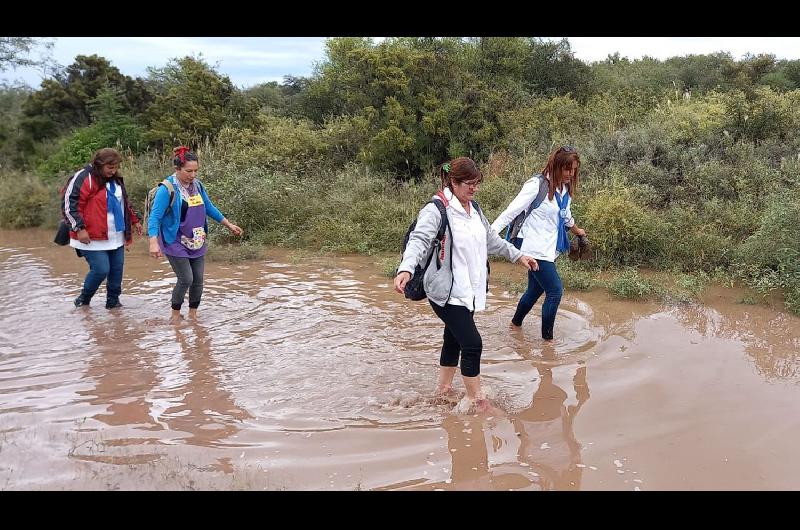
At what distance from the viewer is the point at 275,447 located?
387 cm

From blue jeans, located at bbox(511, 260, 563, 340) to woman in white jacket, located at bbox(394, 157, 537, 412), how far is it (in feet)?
4.44

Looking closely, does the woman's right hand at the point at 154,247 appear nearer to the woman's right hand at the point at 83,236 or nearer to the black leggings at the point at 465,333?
the woman's right hand at the point at 83,236

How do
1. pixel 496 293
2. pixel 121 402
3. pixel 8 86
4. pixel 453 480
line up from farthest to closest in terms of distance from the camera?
pixel 8 86
pixel 496 293
pixel 121 402
pixel 453 480

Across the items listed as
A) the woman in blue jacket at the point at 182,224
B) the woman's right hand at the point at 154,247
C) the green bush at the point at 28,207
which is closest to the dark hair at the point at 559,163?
the woman in blue jacket at the point at 182,224

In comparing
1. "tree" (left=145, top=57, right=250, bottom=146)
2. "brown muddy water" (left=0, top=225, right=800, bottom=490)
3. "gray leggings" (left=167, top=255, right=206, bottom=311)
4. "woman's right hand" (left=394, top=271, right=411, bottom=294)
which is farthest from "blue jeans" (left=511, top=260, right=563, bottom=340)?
"tree" (left=145, top=57, right=250, bottom=146)

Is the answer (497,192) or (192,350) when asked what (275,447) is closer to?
(192,350)

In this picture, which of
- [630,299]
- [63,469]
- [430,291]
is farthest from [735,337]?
[63,469]

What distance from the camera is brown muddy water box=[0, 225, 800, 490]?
357 centimetres

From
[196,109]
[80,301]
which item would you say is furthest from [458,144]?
[80,301]

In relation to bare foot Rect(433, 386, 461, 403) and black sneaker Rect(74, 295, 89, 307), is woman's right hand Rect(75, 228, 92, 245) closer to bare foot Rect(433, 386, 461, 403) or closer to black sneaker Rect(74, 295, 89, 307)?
black sneaker Rect(74, 295, 89, 307)

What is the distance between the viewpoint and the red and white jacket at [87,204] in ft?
20.8

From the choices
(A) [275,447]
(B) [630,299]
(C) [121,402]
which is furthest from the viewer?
(B) [630,299]

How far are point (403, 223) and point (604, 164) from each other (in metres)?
3.37

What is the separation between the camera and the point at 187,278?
6277 mm
